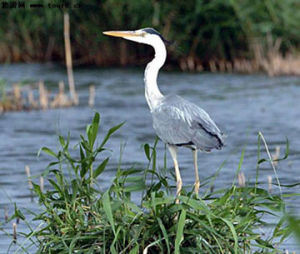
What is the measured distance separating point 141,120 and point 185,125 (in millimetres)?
8419

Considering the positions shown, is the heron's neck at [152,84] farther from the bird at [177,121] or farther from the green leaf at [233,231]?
the green leaf at [233,231]

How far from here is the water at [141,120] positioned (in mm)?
9680

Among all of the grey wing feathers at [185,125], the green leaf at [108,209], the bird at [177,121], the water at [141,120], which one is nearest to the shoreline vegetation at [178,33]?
the water at [141,120]

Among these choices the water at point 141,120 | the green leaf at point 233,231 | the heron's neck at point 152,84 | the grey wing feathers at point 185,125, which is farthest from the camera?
the water at point 141,120

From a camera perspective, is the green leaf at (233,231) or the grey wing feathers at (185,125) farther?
the grey wing feathers at (185,125)

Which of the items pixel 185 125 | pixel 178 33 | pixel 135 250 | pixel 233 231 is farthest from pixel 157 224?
pixel 178 33

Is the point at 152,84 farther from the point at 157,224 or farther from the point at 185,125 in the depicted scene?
the point at 157,224

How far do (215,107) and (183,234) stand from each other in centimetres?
1013

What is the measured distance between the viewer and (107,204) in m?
4.70

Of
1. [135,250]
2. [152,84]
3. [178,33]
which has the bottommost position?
[135,250]

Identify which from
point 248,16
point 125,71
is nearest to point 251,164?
point 248,16

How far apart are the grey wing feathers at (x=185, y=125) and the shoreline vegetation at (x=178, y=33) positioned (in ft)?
40.1

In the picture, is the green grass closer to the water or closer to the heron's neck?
the heron's neck

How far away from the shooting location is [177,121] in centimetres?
552
